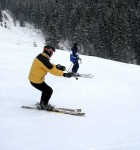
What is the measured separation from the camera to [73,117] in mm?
8469

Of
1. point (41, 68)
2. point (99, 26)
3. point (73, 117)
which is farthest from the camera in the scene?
point (99, 26)

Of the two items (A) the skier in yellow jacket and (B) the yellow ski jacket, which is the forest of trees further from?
(B) the yellow ski jacket

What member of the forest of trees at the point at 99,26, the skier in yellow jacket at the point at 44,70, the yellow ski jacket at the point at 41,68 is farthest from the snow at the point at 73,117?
the forest of trees at the point at 99,26

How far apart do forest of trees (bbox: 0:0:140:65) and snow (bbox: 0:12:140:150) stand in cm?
4668

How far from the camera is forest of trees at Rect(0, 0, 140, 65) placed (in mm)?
64188

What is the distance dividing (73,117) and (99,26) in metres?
60.9

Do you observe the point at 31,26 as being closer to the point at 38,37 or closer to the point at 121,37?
the point at 38,37

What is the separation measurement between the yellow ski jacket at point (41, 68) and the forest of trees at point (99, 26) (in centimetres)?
5553

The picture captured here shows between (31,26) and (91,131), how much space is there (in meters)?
91.3

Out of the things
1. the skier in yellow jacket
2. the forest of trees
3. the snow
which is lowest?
the snow

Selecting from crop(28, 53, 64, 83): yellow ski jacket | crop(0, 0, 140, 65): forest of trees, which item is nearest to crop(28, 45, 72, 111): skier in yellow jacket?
crop(28, 53, 64, 83): yellow ski jacket

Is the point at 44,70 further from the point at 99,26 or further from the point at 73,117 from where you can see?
the point at 99,26

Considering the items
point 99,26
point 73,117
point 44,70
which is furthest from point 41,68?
point 99,26

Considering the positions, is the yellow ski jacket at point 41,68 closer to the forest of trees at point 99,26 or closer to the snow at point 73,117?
the snow at point 73,117
